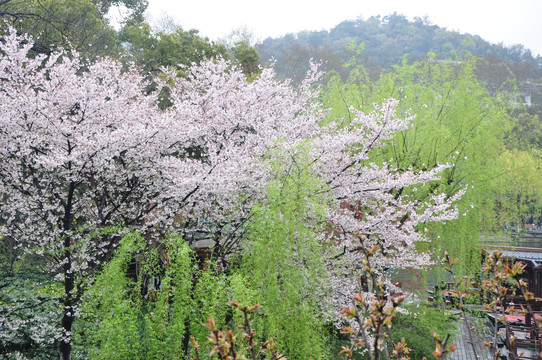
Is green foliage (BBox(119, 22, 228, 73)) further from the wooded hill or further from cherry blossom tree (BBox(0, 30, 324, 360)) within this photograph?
the wooded hill

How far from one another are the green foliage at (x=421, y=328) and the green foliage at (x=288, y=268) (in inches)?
198

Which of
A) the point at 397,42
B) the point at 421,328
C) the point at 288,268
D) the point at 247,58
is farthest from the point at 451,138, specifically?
the point at 397,42

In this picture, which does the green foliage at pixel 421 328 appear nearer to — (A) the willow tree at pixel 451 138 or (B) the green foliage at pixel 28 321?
(A) the willow tree at pixel 451 138

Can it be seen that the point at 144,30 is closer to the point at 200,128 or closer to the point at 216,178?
the point at 200,128

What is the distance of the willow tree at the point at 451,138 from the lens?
420 inches

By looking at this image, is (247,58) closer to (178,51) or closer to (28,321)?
(178,51)

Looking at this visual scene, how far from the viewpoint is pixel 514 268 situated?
2586 millimetres

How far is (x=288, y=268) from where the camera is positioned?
559 centimetres

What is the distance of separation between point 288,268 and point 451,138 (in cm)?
756

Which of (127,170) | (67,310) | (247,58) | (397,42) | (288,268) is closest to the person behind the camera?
(288,268)

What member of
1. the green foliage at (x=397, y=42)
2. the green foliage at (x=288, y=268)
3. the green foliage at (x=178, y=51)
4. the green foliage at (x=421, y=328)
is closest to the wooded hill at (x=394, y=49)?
the green foliage at (x=397, y=42)

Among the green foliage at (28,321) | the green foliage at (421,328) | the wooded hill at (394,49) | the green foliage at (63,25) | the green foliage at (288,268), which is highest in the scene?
the wooded hill at (394,49)

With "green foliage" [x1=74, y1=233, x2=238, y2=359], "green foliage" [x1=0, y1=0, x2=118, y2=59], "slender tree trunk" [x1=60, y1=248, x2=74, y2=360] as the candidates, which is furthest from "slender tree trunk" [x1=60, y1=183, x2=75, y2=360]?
"green foliage" [x1=0, y1=0, x2=118, y2=59]

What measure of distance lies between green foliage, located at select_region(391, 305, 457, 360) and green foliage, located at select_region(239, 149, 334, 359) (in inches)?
198
